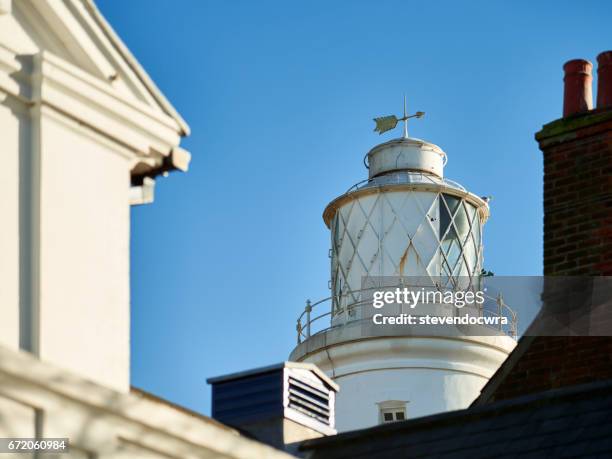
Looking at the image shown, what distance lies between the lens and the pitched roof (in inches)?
439

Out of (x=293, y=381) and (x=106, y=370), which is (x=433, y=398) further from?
(x=106, y=370)

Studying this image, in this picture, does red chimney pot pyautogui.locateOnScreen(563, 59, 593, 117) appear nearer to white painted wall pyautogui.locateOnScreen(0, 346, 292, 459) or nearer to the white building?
the white building

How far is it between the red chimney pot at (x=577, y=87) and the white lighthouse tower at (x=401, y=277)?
981 centimetres

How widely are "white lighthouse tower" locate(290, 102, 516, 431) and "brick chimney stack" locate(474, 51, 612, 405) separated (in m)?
10.2

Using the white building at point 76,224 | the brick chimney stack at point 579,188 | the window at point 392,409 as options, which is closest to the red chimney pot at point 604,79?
the brick chimney stack at point 579,188

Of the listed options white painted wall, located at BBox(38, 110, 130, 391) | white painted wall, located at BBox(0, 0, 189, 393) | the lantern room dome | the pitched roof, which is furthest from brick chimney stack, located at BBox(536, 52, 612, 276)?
the lantern room dome

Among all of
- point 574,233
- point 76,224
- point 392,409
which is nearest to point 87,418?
point 76,224

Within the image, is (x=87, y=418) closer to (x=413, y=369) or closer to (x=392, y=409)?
(x=392, y=409)

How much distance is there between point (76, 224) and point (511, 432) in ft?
16.9

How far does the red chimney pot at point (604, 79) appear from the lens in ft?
53.4

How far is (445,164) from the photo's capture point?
29.5 metres

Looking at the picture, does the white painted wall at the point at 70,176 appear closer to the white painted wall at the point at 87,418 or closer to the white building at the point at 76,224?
the white building at the point at 76,224

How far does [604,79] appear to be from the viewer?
650 inches

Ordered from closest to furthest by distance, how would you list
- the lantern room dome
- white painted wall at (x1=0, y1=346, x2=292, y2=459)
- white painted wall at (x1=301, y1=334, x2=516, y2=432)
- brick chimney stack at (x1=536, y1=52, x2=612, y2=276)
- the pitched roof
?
1. white painted wall at (x1=0, y1=346, x2=292, y2=459)
2. the pitched roof
3. brick chimney stack at (x1=536, y1=52, x2=612, y2=276)
4. white painted wall at (x1=301, y1=334, x2=516, y2=432)
5. the lantern room dome
